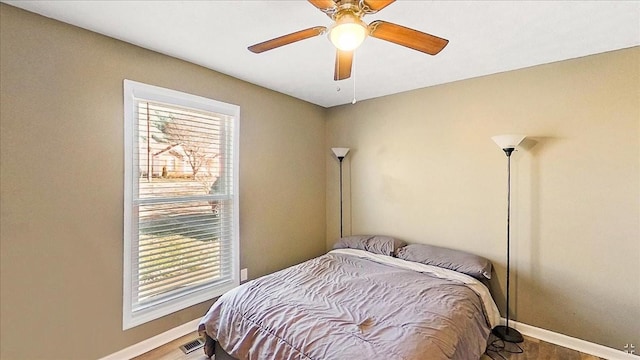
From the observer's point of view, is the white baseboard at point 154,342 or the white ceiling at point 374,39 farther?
the white baseboard at point 154,342

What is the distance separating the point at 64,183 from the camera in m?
1.92

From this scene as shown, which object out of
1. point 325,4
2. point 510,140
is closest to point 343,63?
point 325,4

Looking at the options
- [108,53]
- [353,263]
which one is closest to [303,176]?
[353,263]

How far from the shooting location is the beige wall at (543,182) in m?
2.20

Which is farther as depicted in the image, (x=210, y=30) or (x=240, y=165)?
(x=240, y=165)

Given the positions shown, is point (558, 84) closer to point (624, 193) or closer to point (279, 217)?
point (624, 193)

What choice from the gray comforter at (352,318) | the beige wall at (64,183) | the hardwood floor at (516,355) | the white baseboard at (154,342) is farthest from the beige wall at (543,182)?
the beige wall at (64,183)

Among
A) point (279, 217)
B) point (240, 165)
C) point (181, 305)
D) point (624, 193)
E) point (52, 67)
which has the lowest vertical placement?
point (181, 305)

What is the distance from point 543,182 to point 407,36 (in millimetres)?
1888

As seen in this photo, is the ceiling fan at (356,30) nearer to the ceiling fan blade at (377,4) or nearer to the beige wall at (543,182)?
the ceiling fan blade at (377,4)

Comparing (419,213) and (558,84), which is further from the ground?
(558,84)

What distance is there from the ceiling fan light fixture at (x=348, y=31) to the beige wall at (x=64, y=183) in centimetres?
162

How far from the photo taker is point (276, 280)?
7.74ft

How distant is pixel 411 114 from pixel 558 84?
127 centimetres
